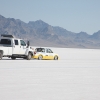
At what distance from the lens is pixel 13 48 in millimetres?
30672

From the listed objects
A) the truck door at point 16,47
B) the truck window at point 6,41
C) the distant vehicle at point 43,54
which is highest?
the truck window at point 6,41

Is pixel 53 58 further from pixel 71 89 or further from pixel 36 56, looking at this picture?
pixel 71 89

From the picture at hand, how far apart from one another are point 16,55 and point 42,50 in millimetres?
3197

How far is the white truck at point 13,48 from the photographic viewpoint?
30.2 m

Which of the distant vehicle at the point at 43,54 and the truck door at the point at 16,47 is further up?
the truck door at the point at 16,47

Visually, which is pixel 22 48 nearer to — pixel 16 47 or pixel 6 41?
pixel 16 47

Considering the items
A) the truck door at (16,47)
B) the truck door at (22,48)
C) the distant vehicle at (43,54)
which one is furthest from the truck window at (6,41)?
the distant vehicle at (43,54)

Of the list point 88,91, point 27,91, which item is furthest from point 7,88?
point 88,91

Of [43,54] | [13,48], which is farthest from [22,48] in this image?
[43,54]

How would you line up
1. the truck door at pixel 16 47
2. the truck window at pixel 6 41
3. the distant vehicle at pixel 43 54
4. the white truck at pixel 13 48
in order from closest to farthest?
the white truck at pixel 13 48 → the truck door at pixel 16 47 → the truck window at pixel 6 41 → the distant vehicle at pixel 43 54

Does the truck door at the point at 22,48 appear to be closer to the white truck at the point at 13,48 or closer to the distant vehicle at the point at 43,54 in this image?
the white truck at the point at 13,48

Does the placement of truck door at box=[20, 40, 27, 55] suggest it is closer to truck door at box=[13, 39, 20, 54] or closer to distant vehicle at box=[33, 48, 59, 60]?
truck door at box=[13, 39, 20, 54]

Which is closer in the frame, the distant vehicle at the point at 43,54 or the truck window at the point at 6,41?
the truck window at the point at 6,41

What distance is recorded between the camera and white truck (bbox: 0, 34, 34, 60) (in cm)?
3017
